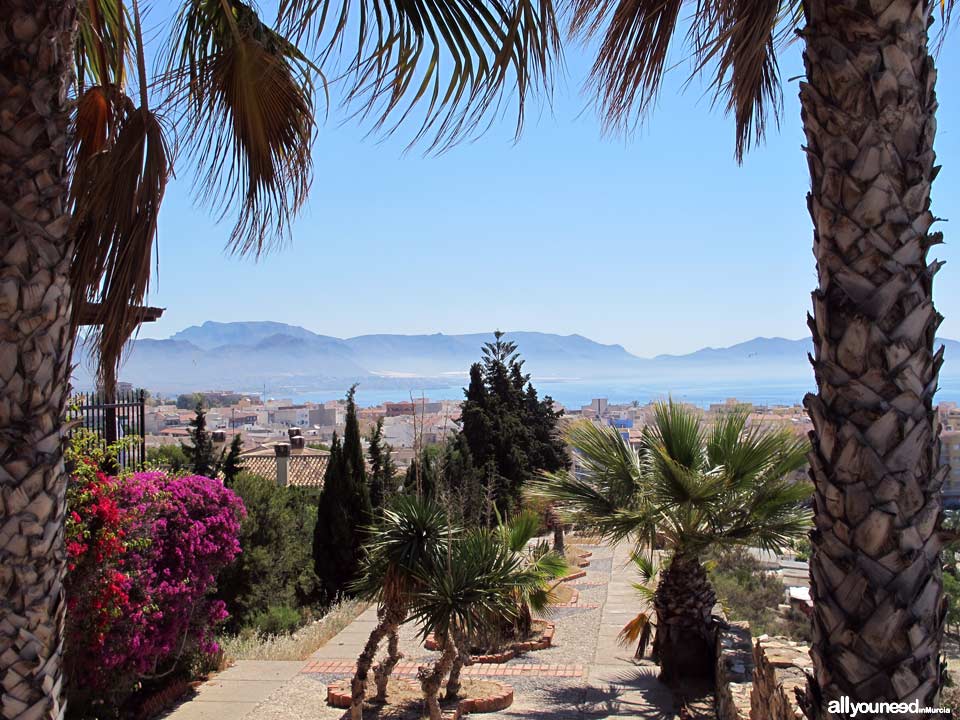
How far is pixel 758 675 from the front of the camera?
6.08 m

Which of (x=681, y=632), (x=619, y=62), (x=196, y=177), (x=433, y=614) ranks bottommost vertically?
(x=681, y=632)

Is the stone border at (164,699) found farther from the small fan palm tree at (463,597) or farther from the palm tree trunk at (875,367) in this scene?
the palm tree trunk at (875,367)

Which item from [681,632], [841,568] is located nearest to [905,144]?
[841,568]

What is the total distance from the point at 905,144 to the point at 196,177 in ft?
9.70

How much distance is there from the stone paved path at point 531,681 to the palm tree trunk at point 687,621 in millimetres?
332

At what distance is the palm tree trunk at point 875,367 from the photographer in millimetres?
2387

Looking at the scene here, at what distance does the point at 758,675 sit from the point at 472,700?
3075 mm

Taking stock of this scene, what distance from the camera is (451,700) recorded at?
27.0 ft

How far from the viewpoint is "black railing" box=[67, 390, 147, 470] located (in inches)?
312

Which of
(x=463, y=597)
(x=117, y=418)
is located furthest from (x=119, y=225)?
(x=117, y=418)

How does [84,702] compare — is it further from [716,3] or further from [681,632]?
[716,3]

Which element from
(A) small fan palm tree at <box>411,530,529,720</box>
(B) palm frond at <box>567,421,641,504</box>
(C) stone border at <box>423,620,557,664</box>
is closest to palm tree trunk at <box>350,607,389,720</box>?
(A) small fan palm tree at <box>411,530,529,720</box>

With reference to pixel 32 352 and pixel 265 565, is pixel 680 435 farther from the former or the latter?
pixel 265 565

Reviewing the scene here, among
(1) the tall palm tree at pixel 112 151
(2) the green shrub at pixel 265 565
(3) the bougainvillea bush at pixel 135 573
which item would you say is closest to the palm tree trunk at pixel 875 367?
(1) the tall palm tree at pixel 112 151
